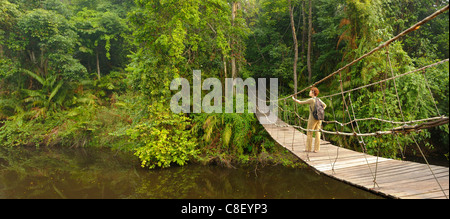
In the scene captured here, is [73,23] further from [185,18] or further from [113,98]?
[185,18]

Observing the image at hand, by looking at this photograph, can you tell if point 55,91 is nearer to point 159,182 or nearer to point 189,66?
point 189,66

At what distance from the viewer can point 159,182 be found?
4.88 meters

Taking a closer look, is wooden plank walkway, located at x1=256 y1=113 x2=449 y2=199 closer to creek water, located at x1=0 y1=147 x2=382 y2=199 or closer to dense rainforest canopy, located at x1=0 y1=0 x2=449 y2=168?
dense rainforest canopy, located at x1=0 y1=0 x2=449 y2=168

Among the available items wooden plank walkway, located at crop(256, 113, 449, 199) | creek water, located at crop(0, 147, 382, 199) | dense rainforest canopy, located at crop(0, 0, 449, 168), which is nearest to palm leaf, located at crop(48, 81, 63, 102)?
dense rainforest canopy, located at crop(0, 0, 449, 168)

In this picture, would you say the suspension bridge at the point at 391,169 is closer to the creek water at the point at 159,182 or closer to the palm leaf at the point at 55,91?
the creek water at the point at 159,182

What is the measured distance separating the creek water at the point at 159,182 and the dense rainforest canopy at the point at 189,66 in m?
0.39

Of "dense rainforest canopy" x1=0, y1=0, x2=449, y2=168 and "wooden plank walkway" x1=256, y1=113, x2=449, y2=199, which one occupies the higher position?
"dense rainforest canopy" x1=0, y1=0, x2=449, y2=168

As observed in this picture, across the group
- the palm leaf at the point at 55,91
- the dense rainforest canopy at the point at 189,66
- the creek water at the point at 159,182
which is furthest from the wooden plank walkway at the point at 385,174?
the palm leaf at the point at 55,91

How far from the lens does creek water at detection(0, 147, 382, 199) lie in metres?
4.50

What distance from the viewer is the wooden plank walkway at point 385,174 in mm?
1731

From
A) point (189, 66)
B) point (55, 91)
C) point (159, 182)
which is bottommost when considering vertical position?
point (159, 182)

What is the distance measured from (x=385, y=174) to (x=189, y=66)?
184 inches

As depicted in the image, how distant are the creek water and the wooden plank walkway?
183 centimetres

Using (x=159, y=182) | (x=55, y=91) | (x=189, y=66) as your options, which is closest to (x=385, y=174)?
(x=159, y=182)
